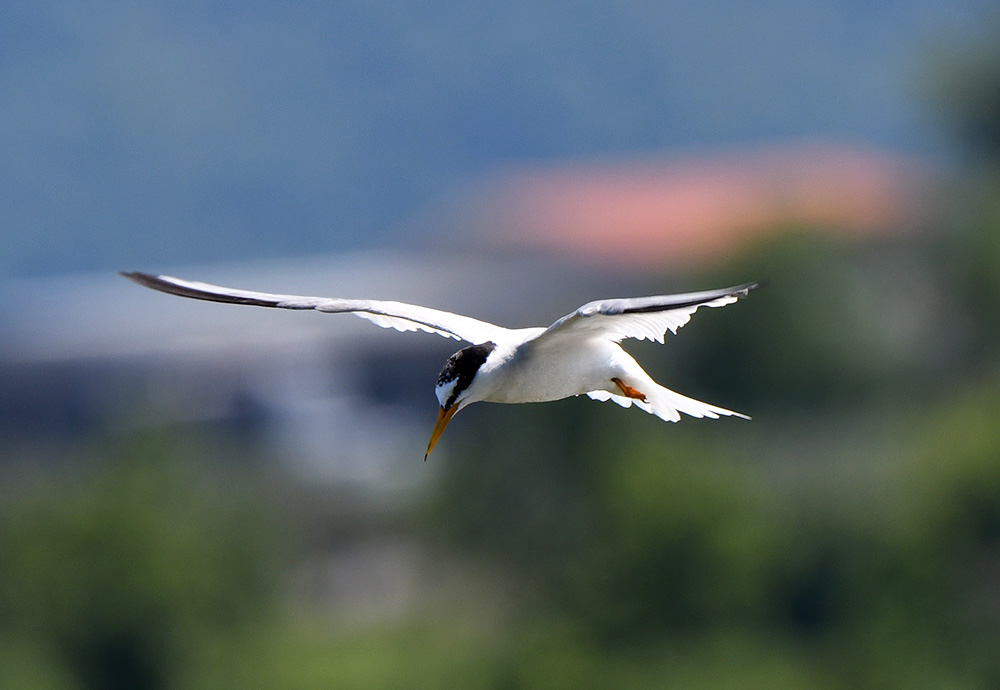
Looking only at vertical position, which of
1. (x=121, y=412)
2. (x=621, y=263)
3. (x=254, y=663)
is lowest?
(x=254, y=663)

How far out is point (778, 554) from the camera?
54.2 m

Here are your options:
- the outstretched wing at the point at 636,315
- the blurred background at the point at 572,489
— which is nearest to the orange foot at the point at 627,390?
the outstretched wing at the point at 636,315

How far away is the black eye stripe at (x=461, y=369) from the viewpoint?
682cm

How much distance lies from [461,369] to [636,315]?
800 millimetres

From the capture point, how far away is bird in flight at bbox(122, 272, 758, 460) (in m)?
6.37

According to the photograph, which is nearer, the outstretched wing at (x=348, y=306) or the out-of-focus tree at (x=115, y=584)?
the outstretched wing at (x=348, y=306)

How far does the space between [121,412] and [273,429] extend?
28.0 meters

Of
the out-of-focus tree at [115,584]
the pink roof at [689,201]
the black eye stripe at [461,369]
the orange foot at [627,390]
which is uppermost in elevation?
the pink roof at [689,201]

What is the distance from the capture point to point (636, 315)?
21.4 ft

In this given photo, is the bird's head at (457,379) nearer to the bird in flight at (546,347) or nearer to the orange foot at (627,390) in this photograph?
the bird in flight at (546,347)

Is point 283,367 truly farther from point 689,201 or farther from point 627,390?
point 627,390

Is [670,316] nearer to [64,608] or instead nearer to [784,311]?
[64,608]

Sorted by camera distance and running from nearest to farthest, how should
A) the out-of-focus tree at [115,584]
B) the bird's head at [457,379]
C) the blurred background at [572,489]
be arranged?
the bird's head at [457,379] → the blurred background at [572,489] → the out-of-focus tree at [115,584]

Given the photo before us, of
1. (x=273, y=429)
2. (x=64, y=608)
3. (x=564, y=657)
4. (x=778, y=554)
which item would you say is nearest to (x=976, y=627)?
(x=778, y=554)
